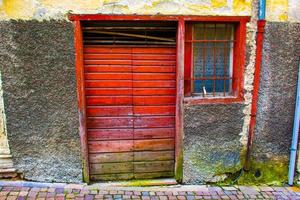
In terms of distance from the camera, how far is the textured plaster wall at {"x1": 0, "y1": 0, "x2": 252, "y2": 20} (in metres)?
4.34

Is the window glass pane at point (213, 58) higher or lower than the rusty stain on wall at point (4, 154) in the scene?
higher

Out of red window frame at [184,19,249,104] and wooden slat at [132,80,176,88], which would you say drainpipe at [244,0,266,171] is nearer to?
red window frame at [184,19,249,104]

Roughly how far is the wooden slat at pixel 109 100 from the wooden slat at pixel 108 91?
0.20 feet

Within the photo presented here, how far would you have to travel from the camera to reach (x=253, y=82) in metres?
4.90

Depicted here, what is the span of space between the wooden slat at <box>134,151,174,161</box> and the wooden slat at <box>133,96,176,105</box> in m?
0.79

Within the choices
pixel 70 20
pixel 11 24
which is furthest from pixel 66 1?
pixel 11 24

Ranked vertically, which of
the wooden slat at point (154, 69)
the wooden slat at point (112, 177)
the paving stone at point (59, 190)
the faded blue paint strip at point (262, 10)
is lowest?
the paving stone at point (59, 190)

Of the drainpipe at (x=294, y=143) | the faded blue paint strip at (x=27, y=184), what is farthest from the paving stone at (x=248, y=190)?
the faded blue paint strip at (x=27, y=184)

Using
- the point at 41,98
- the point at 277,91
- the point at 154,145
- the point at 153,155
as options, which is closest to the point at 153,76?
the point at 154,145

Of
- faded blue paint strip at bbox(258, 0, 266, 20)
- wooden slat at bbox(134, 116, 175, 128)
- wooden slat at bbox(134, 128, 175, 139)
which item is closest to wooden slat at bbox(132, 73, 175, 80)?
wooden slat at bbox(134, 116, 175, 128)

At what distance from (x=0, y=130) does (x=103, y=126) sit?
147cm

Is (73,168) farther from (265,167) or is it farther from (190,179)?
(265,167)

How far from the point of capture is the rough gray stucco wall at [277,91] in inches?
190

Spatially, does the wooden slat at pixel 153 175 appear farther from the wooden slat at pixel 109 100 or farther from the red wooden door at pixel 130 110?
the wooden slat at pixel 109 100
